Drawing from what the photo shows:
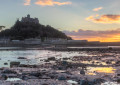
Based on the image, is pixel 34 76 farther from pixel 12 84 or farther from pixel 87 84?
pixel 87 84

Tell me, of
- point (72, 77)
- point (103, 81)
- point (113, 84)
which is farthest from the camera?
point (72, 77)

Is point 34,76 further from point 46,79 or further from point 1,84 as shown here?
point 1,84

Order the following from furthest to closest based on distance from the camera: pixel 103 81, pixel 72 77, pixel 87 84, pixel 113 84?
pixel 72 77, pixel 103 81, pixel 113 84, pixel 87 84

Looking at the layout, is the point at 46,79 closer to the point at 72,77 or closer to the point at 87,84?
the point at 72,77

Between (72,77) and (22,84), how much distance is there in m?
5.58

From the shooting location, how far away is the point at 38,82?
1883 centimetres

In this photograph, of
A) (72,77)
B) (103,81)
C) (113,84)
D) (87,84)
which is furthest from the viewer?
(72,77)

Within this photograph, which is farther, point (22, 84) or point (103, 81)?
point (103, 81)

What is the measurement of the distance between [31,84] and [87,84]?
4.53m

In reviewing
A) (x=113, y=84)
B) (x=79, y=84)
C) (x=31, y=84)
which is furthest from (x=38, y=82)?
(x=113, y=84)

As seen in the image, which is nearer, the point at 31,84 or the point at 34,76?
the point at 31,84

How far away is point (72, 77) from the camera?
21.4 meters

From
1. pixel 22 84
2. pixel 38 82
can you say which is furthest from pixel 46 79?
pixel 22 84

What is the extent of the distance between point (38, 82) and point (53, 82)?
1.29 m
